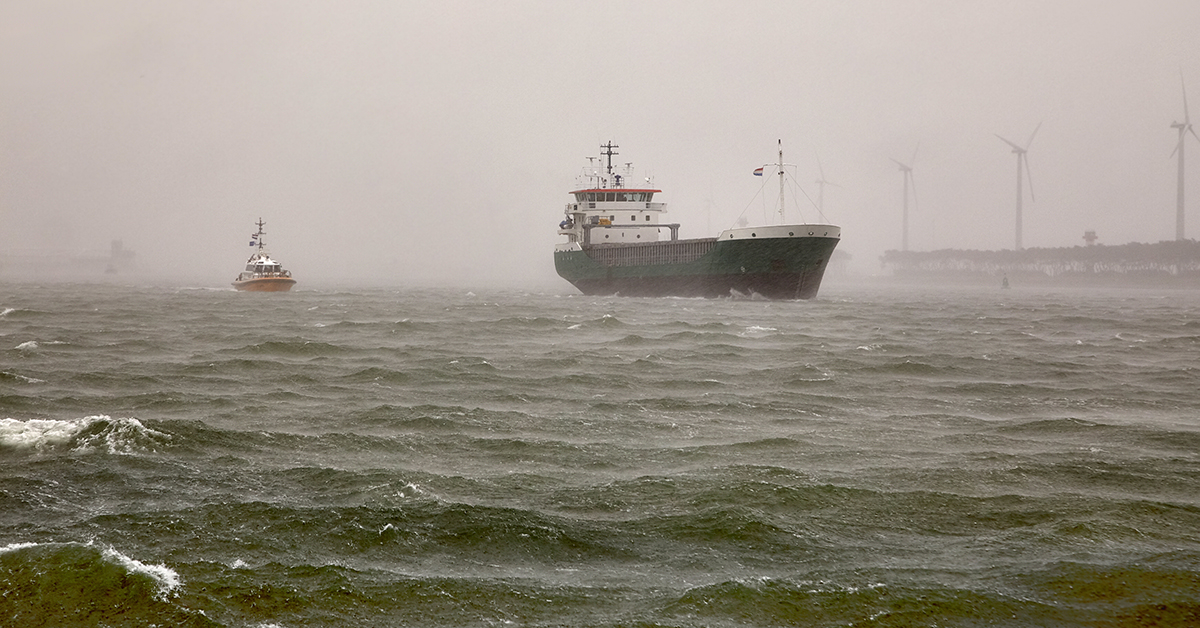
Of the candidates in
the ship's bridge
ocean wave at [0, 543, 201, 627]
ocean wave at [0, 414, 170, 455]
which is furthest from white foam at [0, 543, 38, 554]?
the ship's bridge

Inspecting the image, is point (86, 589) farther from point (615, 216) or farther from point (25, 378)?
point (615, 216)

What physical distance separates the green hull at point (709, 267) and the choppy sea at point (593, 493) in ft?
107

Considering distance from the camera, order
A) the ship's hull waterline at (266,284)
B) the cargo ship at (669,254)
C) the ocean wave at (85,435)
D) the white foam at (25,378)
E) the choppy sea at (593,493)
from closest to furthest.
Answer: the choppy sea at (593,493), the ocean wave at (85,435), the white foam at (25,378), the cargo ship at (669,254), the ship's hull waterline at (266,284)

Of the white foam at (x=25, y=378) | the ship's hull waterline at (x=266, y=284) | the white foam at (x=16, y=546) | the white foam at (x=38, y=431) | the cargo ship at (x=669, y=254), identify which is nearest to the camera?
the white foam at (x=16, y=546)

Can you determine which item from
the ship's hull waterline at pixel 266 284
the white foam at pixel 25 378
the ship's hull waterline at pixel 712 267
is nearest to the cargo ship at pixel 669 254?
the ship's hull waterline at pixel 712 267

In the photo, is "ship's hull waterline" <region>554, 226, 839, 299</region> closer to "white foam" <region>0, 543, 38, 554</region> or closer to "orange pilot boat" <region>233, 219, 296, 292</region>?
"orange pilot boat" <region>233, 219, 296, 292</region>

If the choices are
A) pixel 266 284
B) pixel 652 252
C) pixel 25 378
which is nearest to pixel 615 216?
pixel 652 252

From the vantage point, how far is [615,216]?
7850 centimetres

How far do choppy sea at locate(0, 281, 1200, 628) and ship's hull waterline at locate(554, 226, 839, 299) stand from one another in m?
32.5

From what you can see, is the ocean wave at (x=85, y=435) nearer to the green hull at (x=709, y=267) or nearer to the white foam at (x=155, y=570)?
the white foam at (x=155, y=570)

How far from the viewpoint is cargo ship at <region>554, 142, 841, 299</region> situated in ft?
194

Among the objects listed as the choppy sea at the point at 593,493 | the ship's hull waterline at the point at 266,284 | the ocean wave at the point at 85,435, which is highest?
the ship's hull waterline at the point at 266,284

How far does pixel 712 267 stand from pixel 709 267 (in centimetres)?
29

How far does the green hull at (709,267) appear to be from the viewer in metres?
59.2
